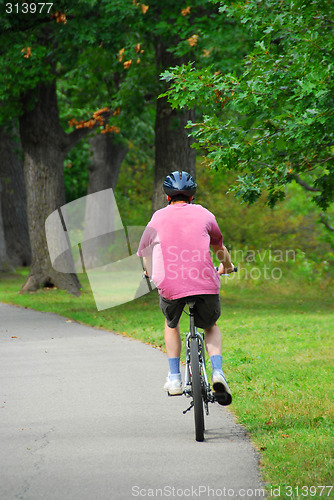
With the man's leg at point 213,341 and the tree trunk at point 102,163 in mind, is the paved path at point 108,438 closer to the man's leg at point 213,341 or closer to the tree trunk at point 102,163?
the man's leg at point 213,341

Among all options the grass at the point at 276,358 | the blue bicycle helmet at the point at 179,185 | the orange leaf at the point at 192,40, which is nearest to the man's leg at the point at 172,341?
the grass at the point at 276,358

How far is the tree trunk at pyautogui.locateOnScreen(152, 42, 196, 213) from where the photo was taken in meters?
16.6

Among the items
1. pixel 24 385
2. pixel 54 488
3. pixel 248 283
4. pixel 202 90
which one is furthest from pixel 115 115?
pixel 54 488

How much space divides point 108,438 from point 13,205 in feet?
84.0

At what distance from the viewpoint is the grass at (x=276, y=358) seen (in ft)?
16.5

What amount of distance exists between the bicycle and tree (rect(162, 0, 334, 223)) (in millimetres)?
2622

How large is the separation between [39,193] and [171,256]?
14.0 m

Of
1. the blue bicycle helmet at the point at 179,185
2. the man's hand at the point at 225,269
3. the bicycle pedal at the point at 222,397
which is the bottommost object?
the bicycle pedal at the point at 222,397

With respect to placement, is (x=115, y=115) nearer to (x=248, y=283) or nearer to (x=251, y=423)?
(x=248, y=283)

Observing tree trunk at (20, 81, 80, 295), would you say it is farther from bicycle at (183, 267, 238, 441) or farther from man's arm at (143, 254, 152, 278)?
bicycle at (183, 267, 238, 441)

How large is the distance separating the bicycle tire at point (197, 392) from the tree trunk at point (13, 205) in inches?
972

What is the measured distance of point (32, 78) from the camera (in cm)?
1689

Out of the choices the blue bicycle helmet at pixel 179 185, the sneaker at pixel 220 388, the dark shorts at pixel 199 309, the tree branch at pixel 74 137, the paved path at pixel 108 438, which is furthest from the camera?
the tree branch at pixel 74 137

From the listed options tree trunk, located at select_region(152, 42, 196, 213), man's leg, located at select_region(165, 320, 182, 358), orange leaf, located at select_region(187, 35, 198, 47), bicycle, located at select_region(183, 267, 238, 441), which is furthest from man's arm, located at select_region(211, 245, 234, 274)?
tree trunk, located at select_region(152, 42, 196, 213)
